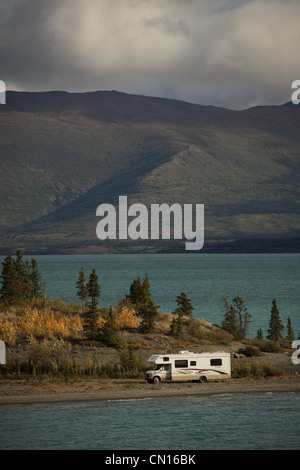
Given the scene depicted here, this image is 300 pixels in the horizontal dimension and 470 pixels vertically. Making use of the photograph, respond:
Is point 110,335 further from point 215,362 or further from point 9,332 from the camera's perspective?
point 215,362

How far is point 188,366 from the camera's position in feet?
136

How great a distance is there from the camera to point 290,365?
49500 mm

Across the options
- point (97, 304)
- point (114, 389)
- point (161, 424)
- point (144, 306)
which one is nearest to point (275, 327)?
point (144, 306)

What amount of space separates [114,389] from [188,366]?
4.68m

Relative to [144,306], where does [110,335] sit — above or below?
below

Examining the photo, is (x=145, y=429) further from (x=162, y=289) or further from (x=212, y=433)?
(x=162, y=289)

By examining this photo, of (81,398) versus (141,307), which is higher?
(141,307)

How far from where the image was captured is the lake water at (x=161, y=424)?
1262 inches

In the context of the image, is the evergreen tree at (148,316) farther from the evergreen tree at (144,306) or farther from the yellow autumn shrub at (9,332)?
the yellow autumn shrub at (9,332)

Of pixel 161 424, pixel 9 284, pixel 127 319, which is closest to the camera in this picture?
pixel 161 424

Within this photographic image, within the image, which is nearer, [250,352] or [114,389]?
[114,389]

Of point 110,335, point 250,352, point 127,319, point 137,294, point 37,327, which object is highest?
point 137,294

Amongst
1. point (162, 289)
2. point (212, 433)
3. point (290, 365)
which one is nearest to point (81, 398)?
point (212, 433)
